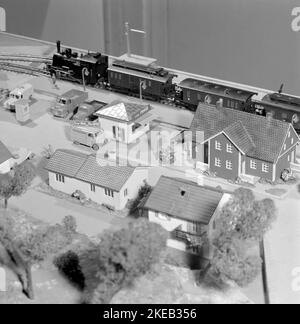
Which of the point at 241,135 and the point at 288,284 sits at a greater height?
the point at 241,135

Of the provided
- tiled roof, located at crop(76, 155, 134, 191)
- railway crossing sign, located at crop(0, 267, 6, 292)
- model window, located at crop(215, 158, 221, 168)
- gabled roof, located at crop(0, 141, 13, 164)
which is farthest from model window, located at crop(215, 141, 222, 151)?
railway crossing sign, located at crop(0, 267, 6, 292)

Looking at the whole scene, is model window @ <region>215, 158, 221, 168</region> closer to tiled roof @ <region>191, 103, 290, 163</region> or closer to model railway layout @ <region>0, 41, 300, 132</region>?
tiled roof @ <region>191, 103, 290, 163</region>

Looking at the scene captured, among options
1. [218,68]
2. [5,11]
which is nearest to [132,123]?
[218,68]

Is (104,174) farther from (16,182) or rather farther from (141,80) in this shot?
(141,80)

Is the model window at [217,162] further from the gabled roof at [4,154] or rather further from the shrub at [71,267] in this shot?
the gabled roof at [4,154]

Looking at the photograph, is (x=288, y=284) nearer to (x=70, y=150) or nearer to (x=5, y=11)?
(x=70, y=150)

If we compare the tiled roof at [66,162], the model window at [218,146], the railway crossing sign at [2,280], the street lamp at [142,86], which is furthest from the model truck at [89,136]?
the railway crossing sign at [2,280]
